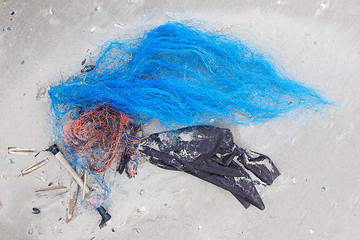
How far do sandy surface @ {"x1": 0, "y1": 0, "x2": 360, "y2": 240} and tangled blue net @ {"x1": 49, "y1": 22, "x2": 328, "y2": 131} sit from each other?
14cm

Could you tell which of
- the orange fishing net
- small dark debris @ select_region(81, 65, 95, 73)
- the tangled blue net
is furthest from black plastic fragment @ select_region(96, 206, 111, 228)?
small dark debris @ select_region(81, 65, 95, 73)

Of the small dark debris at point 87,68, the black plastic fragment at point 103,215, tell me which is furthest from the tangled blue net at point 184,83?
the black plastic fragment at point 103,215

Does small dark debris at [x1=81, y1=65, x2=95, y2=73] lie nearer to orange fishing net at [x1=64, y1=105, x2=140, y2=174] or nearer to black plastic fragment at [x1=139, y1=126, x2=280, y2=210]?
orange fishing net at [x1=64, y1=105, x2=140, y2=174]

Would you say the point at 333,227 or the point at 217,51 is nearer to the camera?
the point at 217,51

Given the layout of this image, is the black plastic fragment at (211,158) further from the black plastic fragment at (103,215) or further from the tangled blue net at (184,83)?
the black plastic fragment at (103,215)

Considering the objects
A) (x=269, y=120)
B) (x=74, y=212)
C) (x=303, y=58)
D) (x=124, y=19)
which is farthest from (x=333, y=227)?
(x=124, y=19)

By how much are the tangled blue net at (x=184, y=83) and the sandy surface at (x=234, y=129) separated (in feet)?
0.47

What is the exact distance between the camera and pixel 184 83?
2131 millimetres

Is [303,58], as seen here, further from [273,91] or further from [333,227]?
[333,227]

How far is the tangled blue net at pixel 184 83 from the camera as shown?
2.12 metres

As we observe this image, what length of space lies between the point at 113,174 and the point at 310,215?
181 cm

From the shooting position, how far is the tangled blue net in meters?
2.12

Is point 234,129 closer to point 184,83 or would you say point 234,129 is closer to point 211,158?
point 211,158

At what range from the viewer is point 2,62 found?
2.28 m
